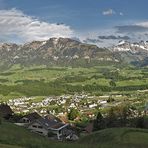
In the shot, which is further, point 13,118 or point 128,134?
point 13,118

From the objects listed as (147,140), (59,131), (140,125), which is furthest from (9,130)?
(140,125)

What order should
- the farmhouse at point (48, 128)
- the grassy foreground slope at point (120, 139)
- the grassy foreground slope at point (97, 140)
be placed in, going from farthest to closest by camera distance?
the farmhouse at point (48, 128) < the grassy foreground slope at point (120, 139) < the grassy foreground slope at point (97, 140)

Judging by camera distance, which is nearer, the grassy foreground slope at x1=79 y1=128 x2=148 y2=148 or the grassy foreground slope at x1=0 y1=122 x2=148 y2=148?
the grassy foreground slope at x1=0 y1=122 x2=148 y2=148

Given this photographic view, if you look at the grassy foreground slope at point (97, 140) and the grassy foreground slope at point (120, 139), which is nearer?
the grassy foreground slope at point (97, 140)

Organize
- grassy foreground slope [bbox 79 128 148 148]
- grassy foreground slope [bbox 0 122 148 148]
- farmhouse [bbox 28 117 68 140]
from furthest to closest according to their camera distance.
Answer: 1. farmhouse [bbox 28 117 68 140]
2. grassy foreground slope [bbox 79 128 148 148]
3. grassy foreground slope [bbox 0 122 148 148]

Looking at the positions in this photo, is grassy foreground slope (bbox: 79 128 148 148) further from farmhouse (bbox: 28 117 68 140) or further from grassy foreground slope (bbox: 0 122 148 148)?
farmhouse (bbox: 28 117 68 140)

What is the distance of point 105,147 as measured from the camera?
58.3m

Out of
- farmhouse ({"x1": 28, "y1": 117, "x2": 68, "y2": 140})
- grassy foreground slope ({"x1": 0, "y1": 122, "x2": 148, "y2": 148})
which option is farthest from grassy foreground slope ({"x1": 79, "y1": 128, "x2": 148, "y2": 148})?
farmhouse ({"x1": 28, "y1": 117, "x2": 68, "y2": 140})

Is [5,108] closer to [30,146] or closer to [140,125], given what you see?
[140,125]

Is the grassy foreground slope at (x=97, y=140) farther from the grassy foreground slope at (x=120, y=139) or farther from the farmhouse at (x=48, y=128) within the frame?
the farmhouse at (x=48, y=128)

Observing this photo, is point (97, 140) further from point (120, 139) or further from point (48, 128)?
point (48, 128)

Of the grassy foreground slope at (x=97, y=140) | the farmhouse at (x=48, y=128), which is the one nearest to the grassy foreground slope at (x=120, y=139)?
the grassy foreground slope at (x=97, y=140)

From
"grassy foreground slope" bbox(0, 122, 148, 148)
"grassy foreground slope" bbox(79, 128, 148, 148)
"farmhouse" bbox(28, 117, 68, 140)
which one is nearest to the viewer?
"grassy foreground slope" bbox(0, 122, 148, 148)

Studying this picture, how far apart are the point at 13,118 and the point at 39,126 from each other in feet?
86.6
